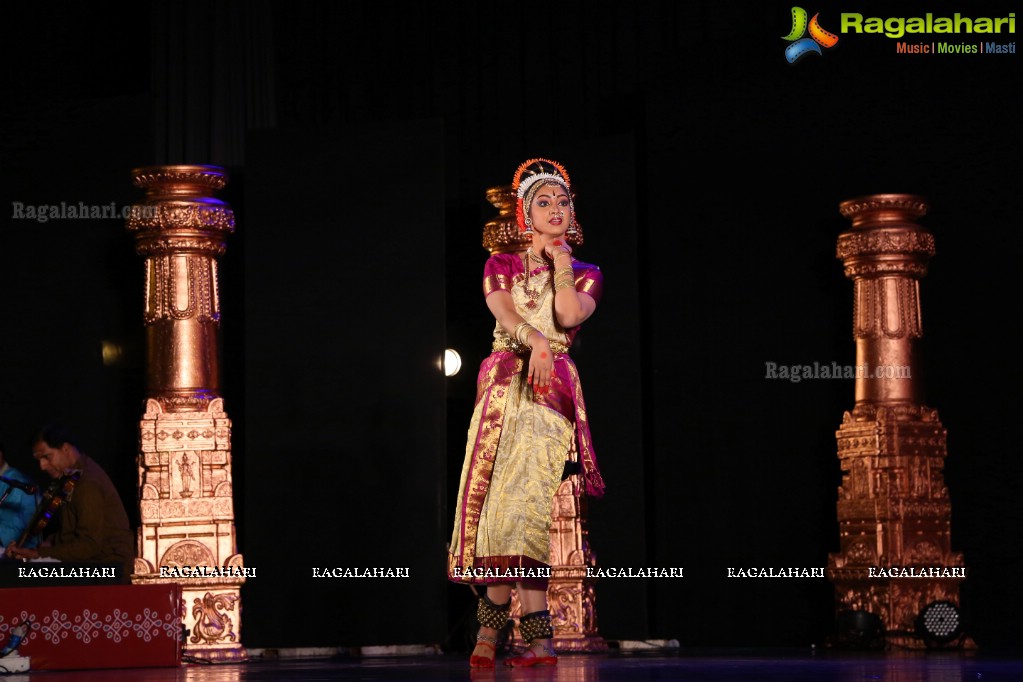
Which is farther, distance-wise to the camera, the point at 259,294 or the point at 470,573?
the point at 259,294

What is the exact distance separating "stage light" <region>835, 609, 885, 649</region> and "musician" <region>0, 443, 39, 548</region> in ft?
11.9

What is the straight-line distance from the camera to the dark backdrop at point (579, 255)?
7.35 m

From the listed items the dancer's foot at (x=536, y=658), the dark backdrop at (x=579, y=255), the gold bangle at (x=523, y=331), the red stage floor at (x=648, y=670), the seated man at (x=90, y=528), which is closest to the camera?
the red stage floor at (x=648, y=670)

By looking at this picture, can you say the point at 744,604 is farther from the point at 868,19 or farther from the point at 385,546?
the point at 868,19

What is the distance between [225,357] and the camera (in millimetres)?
8039

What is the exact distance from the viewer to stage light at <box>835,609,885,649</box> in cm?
682

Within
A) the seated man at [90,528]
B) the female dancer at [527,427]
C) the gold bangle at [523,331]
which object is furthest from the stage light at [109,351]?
the gold bangle at [523,331]

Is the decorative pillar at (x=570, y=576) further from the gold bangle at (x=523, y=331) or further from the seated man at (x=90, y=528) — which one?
the gold bangle at (x=523, y=331)

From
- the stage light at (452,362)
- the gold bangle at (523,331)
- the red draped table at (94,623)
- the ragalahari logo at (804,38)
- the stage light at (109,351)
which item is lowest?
the red draped table at (94,623)

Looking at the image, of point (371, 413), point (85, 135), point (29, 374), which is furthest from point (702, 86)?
point (29, 374)

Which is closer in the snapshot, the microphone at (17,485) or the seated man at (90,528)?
the seated man at (90,528)

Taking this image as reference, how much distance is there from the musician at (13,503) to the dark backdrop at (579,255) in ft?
1.95

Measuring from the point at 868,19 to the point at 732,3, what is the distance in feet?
2.22

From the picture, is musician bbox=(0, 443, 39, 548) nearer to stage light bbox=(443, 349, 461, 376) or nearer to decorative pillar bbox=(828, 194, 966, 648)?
stage light bbox=(443, 349, 461, 376)
